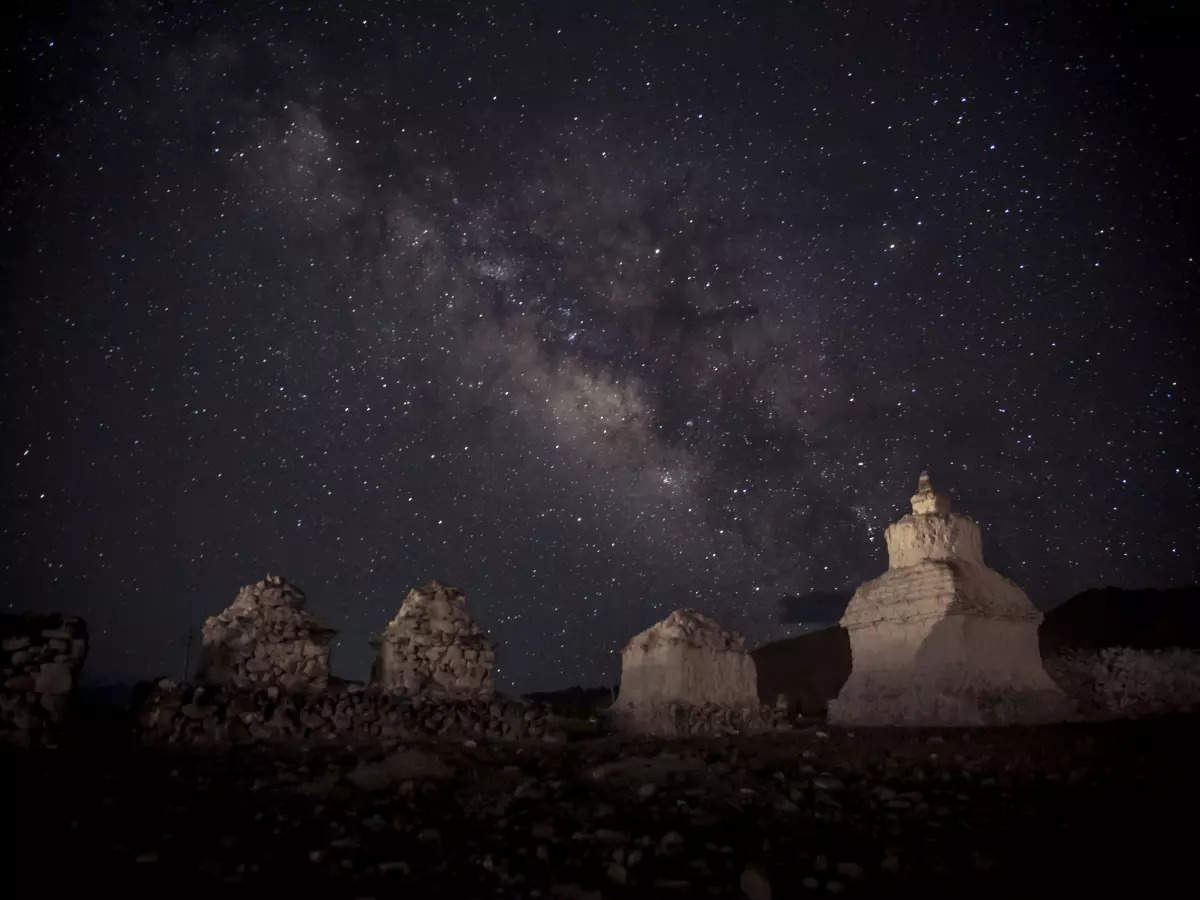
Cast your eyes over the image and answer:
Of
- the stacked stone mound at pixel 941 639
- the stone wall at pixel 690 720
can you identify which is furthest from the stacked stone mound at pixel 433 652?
the stacked stone mound at pixel 941 639

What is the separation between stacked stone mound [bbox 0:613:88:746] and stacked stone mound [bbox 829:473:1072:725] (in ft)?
58.7

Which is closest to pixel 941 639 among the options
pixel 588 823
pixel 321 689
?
pixel 321 689

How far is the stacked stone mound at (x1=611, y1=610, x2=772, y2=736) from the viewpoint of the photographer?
19766 mm

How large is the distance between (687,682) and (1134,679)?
18908 millimetres

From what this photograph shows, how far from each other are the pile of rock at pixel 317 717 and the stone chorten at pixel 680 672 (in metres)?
4.55

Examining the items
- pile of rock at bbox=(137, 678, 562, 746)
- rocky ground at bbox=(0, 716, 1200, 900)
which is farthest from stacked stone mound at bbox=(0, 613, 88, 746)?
pile of rock at bbox=(137, 678, 562, 746)

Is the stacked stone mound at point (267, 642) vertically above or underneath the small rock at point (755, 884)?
above

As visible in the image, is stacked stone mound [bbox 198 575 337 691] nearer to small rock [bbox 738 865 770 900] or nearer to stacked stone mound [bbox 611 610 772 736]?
stacked stone mound [bbox 611 610 772 736]

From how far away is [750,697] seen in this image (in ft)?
69.3

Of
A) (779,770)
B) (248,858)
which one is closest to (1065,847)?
(779,770)

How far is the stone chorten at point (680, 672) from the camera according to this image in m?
20.0

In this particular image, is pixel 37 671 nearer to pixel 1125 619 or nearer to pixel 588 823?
pixel 588 823

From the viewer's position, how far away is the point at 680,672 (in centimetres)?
1998

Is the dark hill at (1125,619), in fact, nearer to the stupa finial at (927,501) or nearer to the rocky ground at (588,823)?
the stupa finial at (927,501)
